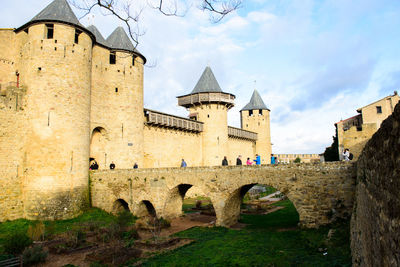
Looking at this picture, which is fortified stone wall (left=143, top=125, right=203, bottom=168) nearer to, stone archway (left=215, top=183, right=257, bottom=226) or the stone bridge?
the stone bridge

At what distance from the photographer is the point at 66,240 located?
1098 centimetres

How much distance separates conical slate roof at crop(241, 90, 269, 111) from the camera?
37156 mm

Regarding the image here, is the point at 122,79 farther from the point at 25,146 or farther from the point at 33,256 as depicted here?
the point at 33,256

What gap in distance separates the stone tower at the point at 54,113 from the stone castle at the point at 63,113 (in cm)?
5

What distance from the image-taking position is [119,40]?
21.1m

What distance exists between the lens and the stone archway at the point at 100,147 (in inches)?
754

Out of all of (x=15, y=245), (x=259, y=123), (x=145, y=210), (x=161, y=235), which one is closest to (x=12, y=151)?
(x=15, y=245)

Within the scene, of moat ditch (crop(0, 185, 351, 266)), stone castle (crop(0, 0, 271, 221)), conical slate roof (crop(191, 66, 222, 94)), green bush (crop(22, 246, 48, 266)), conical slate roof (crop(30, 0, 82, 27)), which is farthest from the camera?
conical slate roof (crop(191, 66, 222, 94))

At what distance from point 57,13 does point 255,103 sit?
86.6 ft

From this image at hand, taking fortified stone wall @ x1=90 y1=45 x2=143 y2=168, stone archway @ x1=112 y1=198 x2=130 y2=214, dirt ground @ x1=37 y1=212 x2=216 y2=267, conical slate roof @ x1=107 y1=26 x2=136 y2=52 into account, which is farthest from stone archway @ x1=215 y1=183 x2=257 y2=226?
conical slate roof @ x1=107 y1=26 x2=136 y2=52

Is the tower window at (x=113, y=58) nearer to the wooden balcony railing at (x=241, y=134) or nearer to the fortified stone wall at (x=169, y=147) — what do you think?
the fortified stone wall at (x=169, y=147)

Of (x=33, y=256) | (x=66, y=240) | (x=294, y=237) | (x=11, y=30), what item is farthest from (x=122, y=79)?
(x=294, y=237)

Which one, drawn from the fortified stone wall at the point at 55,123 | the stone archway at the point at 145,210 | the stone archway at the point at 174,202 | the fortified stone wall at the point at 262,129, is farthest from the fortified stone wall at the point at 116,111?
the fortified stone wall at the point at 262,129

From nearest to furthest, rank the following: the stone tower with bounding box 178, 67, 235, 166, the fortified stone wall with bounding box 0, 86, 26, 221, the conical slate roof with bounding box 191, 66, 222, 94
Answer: the fortified stone wall with bounding box 0, 86, 26, 221 → the stone tower with bounding box 178, 67, 235, 166 → the conical slate roof with bounding box 191, 66, 222, 94
